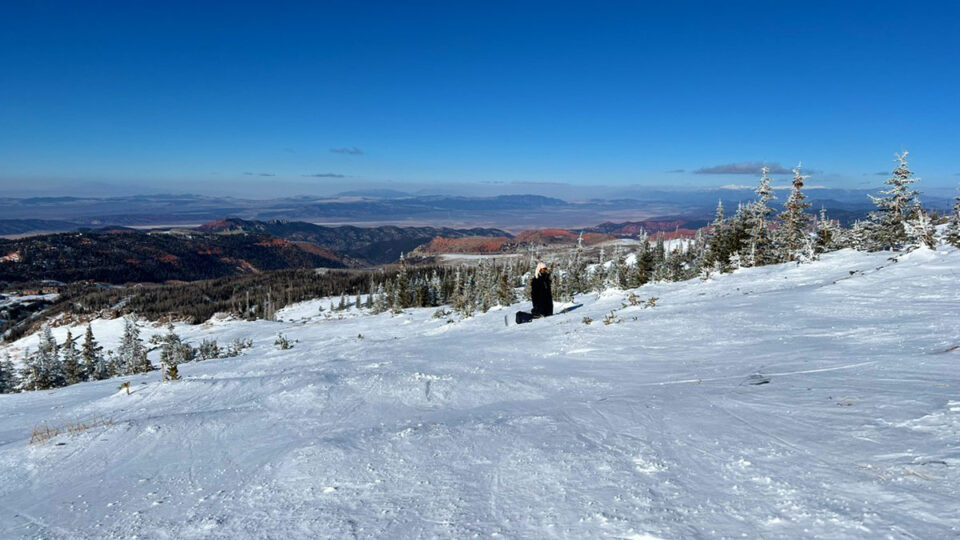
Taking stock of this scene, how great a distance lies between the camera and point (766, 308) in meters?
13.6

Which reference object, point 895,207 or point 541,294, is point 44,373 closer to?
point 541,294

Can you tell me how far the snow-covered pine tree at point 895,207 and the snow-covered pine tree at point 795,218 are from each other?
5463 millimetres

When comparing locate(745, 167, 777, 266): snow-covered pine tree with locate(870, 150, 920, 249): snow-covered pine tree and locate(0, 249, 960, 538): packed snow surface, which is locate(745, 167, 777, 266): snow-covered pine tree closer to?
locate(870, 150, 920, 249): snow-covered pine tree

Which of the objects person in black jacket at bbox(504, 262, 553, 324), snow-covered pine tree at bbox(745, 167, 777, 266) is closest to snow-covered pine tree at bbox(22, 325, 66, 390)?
person in black jacket at bbox(504, 262, 553, 324)

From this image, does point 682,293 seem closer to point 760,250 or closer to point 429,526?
point 429,526

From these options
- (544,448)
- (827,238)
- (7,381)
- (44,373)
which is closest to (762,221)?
(827,238)

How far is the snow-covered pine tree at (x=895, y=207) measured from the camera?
27.8 meters

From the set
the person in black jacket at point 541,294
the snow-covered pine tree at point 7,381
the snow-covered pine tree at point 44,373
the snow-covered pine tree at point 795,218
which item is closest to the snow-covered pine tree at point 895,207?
the snow-covered pine tree at point 795,218

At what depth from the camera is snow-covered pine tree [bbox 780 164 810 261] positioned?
1426 inches

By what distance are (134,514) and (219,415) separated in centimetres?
313

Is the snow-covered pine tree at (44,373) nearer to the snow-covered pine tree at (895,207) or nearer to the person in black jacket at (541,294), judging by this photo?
the person in black jacket at (541,294)

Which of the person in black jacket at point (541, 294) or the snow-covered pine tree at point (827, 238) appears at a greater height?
the snow-covered pine tree at point (827, 238)

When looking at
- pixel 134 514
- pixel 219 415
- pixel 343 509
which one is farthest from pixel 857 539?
pixel 219 415

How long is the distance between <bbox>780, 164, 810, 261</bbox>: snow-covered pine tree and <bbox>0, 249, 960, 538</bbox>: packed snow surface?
2894 cm
